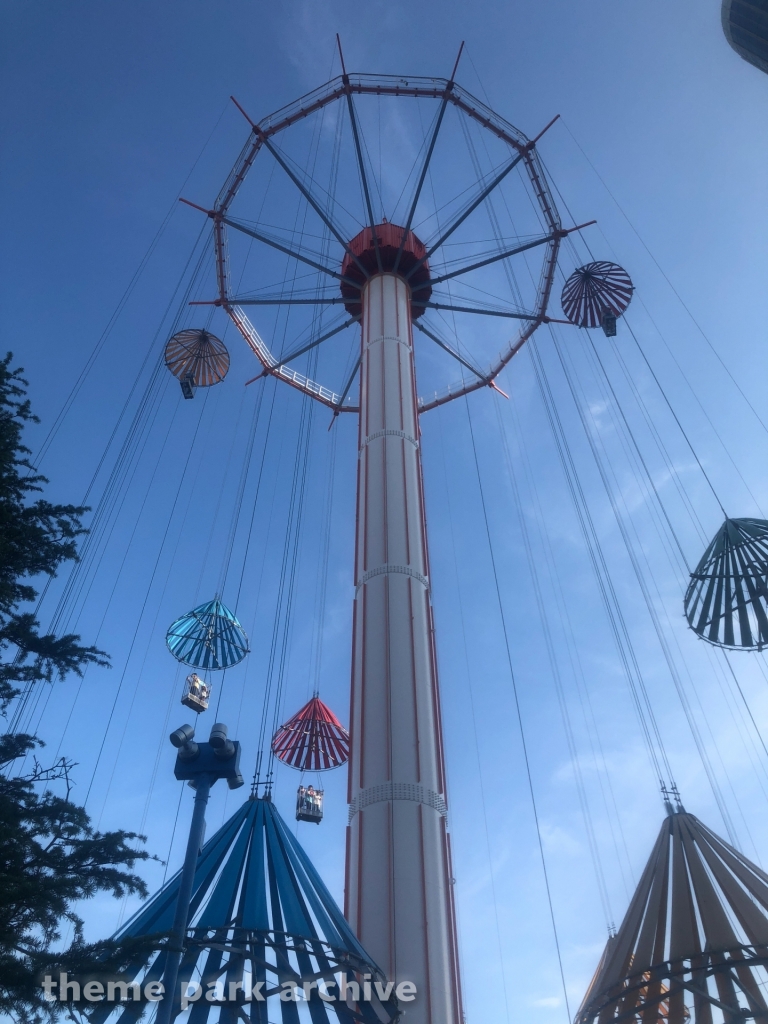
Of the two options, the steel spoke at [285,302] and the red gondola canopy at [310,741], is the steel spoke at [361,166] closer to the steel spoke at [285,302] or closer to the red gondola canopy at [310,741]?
the steel spoke at [285,302]

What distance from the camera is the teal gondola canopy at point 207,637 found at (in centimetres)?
2202

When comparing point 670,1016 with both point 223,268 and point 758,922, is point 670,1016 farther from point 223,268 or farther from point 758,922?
point 223,268

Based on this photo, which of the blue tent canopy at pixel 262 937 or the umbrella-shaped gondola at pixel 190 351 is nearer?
the blue tent canopy at pixel 262 937

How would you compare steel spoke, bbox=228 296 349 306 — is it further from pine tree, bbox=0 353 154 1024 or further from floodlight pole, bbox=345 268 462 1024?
pine tree, bbox=0 353 154 1024

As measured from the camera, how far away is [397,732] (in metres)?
14.7

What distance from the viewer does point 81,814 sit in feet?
32.3

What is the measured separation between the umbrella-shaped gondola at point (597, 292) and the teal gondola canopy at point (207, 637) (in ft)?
50.2

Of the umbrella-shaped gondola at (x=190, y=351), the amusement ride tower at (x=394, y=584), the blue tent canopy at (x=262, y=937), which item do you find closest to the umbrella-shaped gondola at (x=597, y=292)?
the amusement ride tower at (x=394, y=584)

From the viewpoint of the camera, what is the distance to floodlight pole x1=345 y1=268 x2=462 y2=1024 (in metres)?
12.4

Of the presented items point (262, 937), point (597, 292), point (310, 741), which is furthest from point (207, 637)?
point (597, 292)

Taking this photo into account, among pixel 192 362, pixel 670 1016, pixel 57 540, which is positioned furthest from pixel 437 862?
pixel 192 362

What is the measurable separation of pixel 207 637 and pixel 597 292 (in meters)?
17.0

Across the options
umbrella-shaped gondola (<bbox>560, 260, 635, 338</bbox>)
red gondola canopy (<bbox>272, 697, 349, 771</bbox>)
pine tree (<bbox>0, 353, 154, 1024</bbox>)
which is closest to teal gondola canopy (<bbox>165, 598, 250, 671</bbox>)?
red gondola canopy (<bbox>272, 697, 349, 771</bbox>)

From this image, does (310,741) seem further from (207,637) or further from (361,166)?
(361,166)
